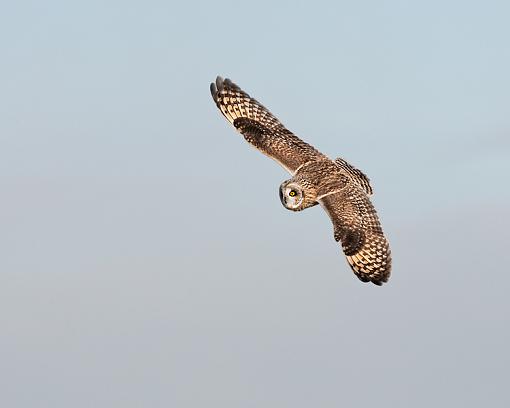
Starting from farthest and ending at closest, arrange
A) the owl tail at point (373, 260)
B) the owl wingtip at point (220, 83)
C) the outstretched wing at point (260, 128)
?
the owl wingtip at point (220, 83)
the outstretched wing at point (260, 128)
the owl tail at point (373, 260)

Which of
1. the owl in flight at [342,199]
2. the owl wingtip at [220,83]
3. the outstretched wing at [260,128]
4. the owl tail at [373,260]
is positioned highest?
the owl wingtip at [220,83]

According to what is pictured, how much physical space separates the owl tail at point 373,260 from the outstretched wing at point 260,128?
3.33m

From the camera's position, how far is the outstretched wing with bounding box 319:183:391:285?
1335 inches

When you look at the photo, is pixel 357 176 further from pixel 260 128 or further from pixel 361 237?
pixel 260 128

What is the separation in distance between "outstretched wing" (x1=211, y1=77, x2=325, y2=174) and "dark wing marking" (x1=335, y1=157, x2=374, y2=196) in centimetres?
82

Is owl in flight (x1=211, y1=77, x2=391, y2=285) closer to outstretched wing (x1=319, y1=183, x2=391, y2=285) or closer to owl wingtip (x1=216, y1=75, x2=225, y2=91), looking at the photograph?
outstretched wing (x1=319, y1=183, x2=391, y2=285)

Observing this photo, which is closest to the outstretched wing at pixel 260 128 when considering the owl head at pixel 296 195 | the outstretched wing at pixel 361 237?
the owl head at pixel 296 195

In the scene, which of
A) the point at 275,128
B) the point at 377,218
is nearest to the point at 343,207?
the point at 377,218

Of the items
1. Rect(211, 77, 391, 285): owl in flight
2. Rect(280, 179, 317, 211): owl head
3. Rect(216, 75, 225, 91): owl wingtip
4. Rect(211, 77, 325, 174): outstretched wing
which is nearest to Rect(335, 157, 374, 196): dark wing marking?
Rect(211, 77, 391, 285): owl in flight

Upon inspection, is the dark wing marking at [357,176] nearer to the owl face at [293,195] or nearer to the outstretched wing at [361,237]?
the outstretched wing at [361,237]

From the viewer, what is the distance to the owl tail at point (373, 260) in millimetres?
33875

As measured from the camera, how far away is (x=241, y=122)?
38531 millimetres

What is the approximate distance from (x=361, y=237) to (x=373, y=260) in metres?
0.72

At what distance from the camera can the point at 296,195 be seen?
3441 centimetres
